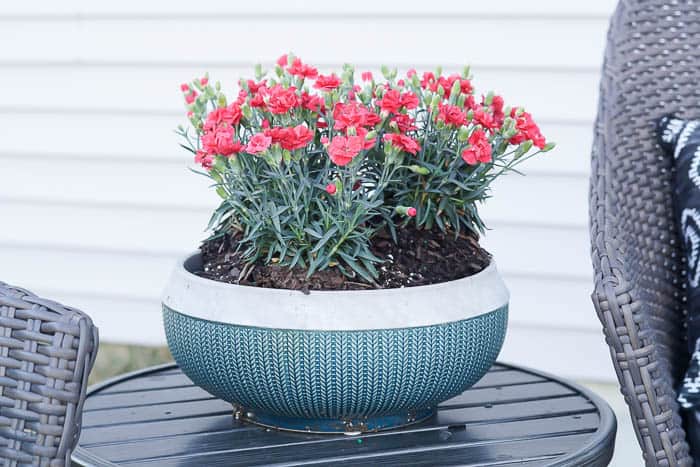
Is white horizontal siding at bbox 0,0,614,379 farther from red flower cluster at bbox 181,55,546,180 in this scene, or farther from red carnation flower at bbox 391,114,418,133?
red carnation flower at bbox 391,114,418,133

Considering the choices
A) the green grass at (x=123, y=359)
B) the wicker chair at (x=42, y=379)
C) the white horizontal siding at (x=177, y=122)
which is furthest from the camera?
the green grass at (x=123, y=359)

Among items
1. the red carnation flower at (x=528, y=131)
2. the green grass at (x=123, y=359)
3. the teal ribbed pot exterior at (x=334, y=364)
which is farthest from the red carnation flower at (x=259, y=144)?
the green grass at (x=123, y=359)

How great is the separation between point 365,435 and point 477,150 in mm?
392

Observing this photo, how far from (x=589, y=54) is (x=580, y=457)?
1.28m

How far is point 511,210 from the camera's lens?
2314mm

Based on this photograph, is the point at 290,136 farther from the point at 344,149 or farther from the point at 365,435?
the point at 365,435

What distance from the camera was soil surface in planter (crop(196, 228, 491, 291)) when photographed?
3.98 ft

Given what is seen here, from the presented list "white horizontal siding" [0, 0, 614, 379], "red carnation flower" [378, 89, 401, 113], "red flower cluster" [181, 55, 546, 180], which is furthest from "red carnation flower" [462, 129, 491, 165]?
"white horizontal siding" [0, 0, 614, 379]

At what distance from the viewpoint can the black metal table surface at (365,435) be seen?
3.87 ft

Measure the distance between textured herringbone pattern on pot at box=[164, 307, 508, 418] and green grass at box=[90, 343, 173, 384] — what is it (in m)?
1.73

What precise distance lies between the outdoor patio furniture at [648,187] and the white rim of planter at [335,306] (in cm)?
18

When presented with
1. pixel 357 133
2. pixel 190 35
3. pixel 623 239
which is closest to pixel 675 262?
pixel 623 239

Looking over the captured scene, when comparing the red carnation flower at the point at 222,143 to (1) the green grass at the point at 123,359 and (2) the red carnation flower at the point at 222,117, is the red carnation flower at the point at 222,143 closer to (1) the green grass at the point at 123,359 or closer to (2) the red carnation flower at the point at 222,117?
(2) the red carnation flower at the point at 222,117

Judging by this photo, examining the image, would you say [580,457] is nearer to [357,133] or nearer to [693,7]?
[357,133]
